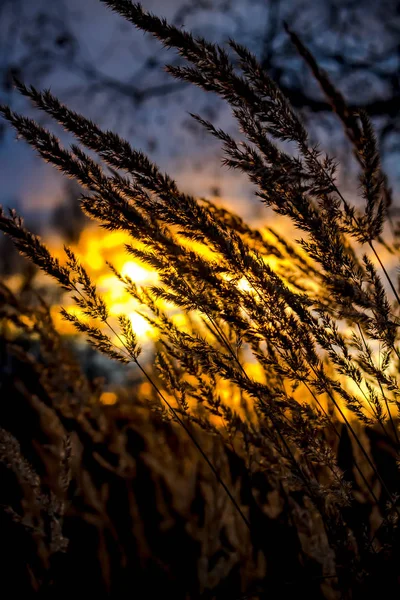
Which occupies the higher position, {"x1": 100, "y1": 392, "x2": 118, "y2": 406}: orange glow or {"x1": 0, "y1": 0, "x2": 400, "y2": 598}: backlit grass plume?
{"x1": 100, "y1": 392, "x2": 118, "y2": 406}: orange glow

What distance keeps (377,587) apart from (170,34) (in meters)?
1.35

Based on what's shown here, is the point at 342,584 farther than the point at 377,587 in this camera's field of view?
Yes

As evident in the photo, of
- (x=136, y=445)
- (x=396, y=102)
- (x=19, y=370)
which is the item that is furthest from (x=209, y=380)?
(x=19, y=370)

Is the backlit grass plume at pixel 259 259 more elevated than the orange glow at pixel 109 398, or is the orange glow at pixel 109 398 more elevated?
the orange glow at pixel 109 398

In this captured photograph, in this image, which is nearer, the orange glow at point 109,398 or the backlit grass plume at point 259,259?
the backlit grass plume at point 259,259

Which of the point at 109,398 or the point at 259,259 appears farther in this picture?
the point at 109,398

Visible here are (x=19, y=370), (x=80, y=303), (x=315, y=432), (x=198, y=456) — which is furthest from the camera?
(x=19, y=370)

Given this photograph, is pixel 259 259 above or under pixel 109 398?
under

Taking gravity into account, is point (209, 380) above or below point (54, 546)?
above

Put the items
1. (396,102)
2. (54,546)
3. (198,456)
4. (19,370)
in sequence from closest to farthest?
(54,546) < (198,456) < (396,102) < (19,370)

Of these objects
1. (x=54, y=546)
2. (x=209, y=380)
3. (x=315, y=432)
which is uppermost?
(x=209, y=380)

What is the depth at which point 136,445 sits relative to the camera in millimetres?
5289

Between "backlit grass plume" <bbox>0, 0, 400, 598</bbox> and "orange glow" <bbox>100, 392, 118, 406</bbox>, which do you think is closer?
"backlit grass plume" <bbox>0, 0, 400, 598</bbox>

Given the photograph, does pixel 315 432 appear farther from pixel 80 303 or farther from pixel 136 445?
pixel 136 445
